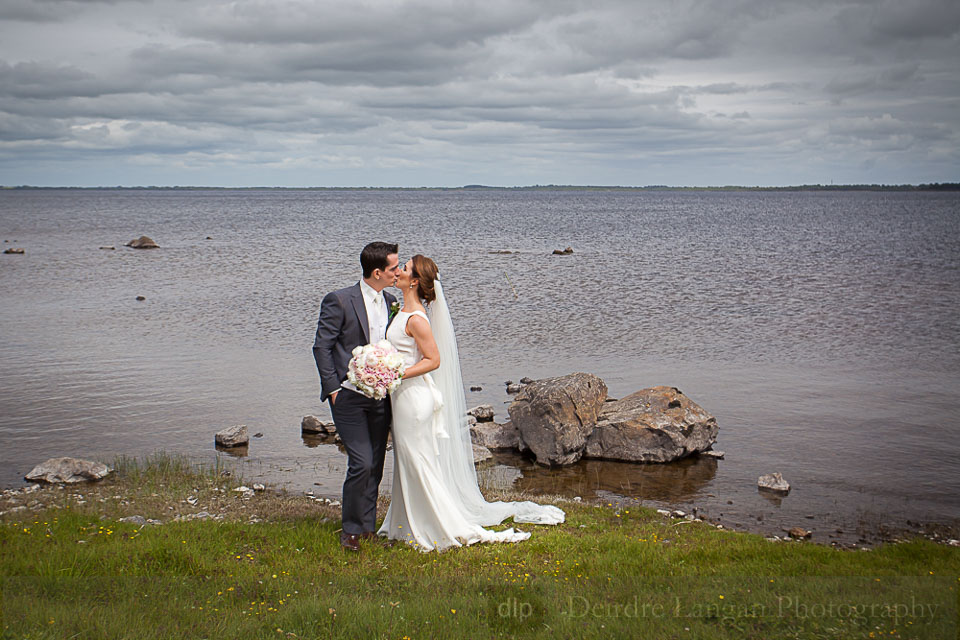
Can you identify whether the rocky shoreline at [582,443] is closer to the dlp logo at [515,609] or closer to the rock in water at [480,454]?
the rock in water at [480,454]

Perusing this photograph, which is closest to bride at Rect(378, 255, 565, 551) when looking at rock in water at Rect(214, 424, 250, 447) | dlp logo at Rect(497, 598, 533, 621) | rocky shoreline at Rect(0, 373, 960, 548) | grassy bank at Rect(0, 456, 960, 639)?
grassy bank at Rect(0, 456, 960, 639)

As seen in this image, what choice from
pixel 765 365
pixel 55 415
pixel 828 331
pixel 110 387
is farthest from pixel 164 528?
pixel 828 331

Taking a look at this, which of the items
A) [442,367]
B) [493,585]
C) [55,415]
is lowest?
[55,415]

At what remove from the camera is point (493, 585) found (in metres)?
6.95

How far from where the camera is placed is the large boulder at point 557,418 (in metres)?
14.0

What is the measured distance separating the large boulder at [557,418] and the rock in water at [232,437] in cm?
516

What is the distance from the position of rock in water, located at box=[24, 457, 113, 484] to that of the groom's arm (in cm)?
662

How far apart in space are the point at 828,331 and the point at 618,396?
1277 centimetres

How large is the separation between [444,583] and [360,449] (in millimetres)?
1780

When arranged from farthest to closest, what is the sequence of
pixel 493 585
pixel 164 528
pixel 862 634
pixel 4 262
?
1. pixel 4 262
2. pixel 164 528
3. pixel 493 585
4. pixel 862 634

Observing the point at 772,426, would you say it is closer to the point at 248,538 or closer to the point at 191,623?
the point at 248,538

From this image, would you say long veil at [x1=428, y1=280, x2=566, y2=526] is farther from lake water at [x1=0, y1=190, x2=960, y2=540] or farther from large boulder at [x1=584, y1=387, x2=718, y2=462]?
large boulder at [x1=584, y1=387, x2=718, y2=462]

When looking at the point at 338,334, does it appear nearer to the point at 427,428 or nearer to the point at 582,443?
the point at 427,428

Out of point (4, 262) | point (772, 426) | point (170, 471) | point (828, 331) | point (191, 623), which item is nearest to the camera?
point (191, 623)
